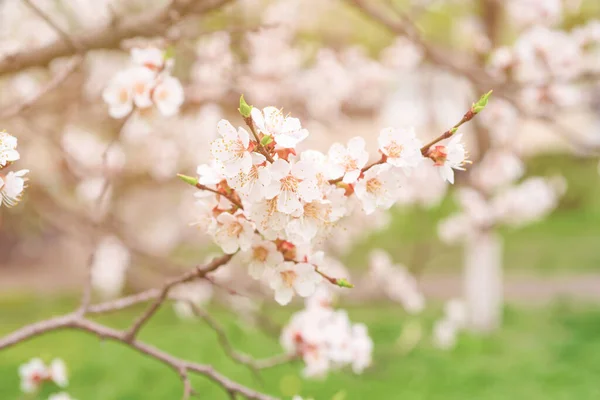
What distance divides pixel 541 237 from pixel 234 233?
9.44 metres

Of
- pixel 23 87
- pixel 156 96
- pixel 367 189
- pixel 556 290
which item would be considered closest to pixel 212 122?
pixel 23 87

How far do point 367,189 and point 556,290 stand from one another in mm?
7349

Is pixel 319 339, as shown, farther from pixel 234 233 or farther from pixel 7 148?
pixel 7 148

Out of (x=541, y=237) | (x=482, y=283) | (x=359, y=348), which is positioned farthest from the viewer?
(x=541, y=237)

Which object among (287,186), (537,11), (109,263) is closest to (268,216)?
(287,186)

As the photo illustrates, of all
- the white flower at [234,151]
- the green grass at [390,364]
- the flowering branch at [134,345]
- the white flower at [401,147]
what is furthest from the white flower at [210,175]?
the green grass at [390,364]

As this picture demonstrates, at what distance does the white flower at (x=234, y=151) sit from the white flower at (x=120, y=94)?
79cm

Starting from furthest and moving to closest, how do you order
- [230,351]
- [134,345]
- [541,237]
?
[541,237]
[230,351]
[134,345]

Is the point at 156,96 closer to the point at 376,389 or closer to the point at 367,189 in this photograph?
the point at 367,189

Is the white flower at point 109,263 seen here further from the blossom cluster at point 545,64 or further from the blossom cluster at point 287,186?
the blossom cluster at point 287,186

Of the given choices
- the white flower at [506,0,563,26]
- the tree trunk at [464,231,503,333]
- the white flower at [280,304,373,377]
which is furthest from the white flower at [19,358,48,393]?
the tree trunk at [464,231,503,333]

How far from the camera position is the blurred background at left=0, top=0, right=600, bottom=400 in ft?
9.25

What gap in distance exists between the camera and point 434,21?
7.89 meters

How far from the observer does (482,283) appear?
5984 millimetres
